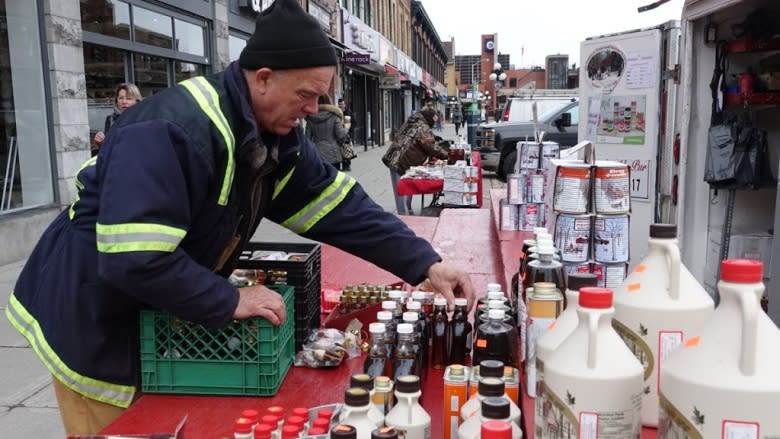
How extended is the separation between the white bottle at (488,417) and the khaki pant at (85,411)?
4.67 ft

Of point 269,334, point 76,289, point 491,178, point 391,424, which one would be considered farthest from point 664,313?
point 491,178

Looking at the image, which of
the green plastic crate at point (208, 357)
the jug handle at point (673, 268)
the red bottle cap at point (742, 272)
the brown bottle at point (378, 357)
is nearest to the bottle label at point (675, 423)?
the red bottle cap at point (742, 272)

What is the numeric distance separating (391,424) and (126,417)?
40.2 inches

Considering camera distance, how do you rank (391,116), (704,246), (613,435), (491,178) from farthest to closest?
(391,116) → (491,178) → (704,246) → (613,435)

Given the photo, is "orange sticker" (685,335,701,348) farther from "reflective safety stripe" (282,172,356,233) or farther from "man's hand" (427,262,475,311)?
"reflective safety stripe" (282,172,356,233)

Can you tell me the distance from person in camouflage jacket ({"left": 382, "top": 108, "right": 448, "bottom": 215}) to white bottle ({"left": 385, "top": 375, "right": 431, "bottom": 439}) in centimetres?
962

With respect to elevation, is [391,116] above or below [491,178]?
above

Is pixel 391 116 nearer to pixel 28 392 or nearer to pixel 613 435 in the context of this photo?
pixel 28 392

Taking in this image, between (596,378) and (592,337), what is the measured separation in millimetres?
78

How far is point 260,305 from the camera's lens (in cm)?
220

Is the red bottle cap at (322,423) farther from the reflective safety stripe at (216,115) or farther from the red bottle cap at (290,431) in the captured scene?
the reflective safety stripe at (216,115)

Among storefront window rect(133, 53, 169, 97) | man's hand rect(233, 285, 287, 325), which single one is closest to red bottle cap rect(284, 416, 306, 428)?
man's hand rect(233, 285, 287, 325)

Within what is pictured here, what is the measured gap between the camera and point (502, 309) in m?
2.21

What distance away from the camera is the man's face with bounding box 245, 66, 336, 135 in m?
2.18
